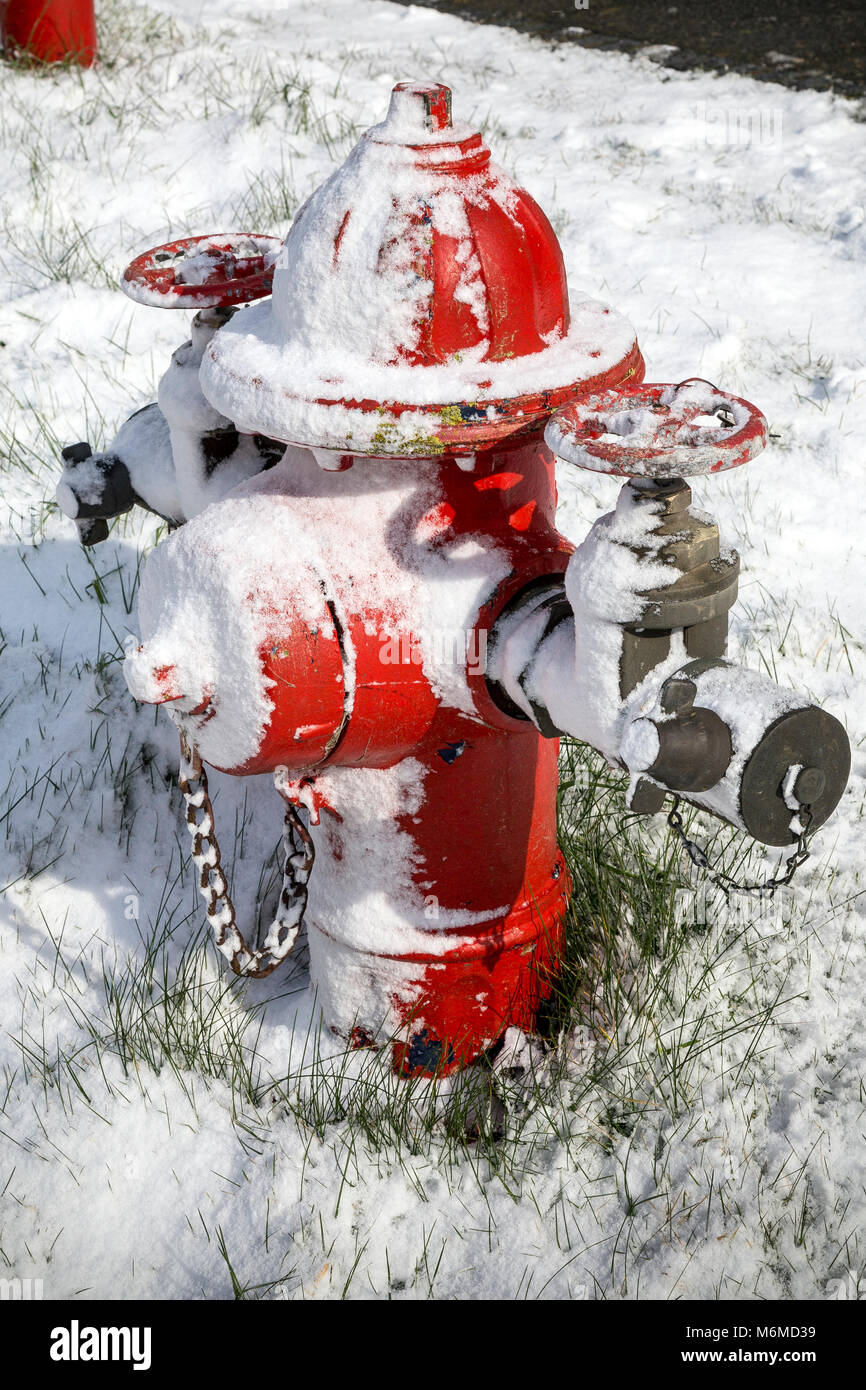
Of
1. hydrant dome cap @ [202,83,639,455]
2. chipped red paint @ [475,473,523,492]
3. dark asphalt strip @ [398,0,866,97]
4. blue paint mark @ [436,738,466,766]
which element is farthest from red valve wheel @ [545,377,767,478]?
dark asphalt strip @ [398,0,866,97]

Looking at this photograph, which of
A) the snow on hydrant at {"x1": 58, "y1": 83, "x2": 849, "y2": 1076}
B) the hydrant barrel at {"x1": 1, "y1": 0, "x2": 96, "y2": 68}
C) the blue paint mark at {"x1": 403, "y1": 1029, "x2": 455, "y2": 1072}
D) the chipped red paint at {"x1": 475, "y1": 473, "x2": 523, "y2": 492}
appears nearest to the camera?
the snow on hydrant at {"x1": 58, "y1": 83, "x2": 849, "y2": 1076}

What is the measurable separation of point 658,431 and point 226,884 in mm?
977

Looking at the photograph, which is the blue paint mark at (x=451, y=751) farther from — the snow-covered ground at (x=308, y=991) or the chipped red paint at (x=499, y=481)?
the snow-covered ground at (x=308, y=991)

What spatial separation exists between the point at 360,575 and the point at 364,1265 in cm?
102

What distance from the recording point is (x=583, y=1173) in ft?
6.57

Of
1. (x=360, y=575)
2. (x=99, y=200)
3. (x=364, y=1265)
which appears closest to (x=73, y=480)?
(x=360, y=575)

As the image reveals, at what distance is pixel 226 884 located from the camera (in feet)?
6.59

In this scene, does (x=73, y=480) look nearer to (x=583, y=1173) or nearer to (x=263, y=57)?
(x=583, y=1173)

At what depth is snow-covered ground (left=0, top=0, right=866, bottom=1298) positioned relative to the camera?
1943 mm

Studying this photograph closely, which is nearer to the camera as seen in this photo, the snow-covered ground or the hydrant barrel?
the snow-covered ground

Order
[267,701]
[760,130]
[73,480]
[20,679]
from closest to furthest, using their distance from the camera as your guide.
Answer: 1. [267,701]
2. [73,480]
3. [20,679]
4. [760,130]

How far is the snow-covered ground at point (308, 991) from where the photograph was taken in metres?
1.94

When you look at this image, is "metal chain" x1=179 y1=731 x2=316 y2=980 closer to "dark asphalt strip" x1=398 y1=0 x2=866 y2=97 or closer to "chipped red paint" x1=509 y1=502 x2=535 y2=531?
"chipped red paint" x1=509 y1=502 x2=535 y2=531

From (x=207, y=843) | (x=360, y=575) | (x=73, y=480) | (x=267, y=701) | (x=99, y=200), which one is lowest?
(x=207, y=843)
